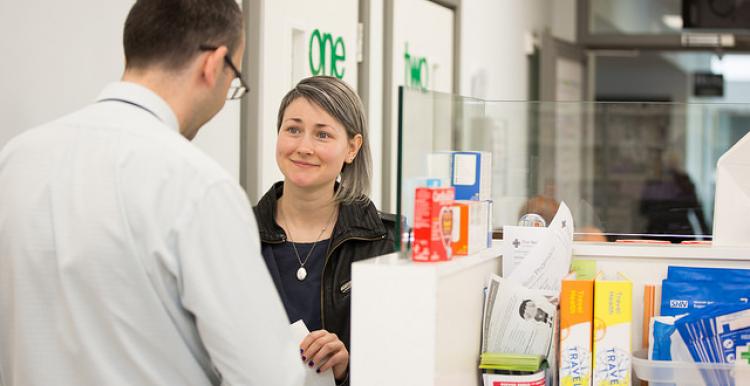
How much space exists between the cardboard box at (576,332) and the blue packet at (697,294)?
25cm

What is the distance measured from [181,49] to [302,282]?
0.76 m

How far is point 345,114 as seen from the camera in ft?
7.59

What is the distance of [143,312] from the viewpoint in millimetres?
1510

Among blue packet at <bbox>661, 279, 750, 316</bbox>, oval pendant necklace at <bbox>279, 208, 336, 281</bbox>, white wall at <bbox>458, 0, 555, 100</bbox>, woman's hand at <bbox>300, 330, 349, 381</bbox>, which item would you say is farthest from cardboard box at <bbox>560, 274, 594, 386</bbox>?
white wall at <bbox>458, 0, 555, 100</bbox>

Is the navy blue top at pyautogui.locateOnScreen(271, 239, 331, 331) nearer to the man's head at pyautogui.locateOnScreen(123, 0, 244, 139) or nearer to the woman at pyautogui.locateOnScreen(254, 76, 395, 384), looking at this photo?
the woman at pyautogui.locateOnScreen(254, 76, 395, 384)

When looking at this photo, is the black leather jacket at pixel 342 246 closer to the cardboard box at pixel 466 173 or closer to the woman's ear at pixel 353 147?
the woman's ear at pixel 353 147

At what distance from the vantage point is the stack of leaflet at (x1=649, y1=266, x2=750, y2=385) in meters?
1.91

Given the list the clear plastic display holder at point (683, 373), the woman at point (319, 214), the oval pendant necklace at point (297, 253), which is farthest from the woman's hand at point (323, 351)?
the clear plastic display holder at point (683, 373)

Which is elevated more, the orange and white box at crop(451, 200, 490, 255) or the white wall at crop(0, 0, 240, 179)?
the white wall at crop(0, 0, 240, 179)

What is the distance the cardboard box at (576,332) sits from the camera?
1.93 metres

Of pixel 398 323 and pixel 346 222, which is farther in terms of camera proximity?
pixel 346 222

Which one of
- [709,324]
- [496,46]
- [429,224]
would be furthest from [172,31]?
[496,46]

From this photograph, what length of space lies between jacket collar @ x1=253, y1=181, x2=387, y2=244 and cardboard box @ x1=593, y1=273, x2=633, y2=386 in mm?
539

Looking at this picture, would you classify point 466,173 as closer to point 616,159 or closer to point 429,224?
point 429,224
